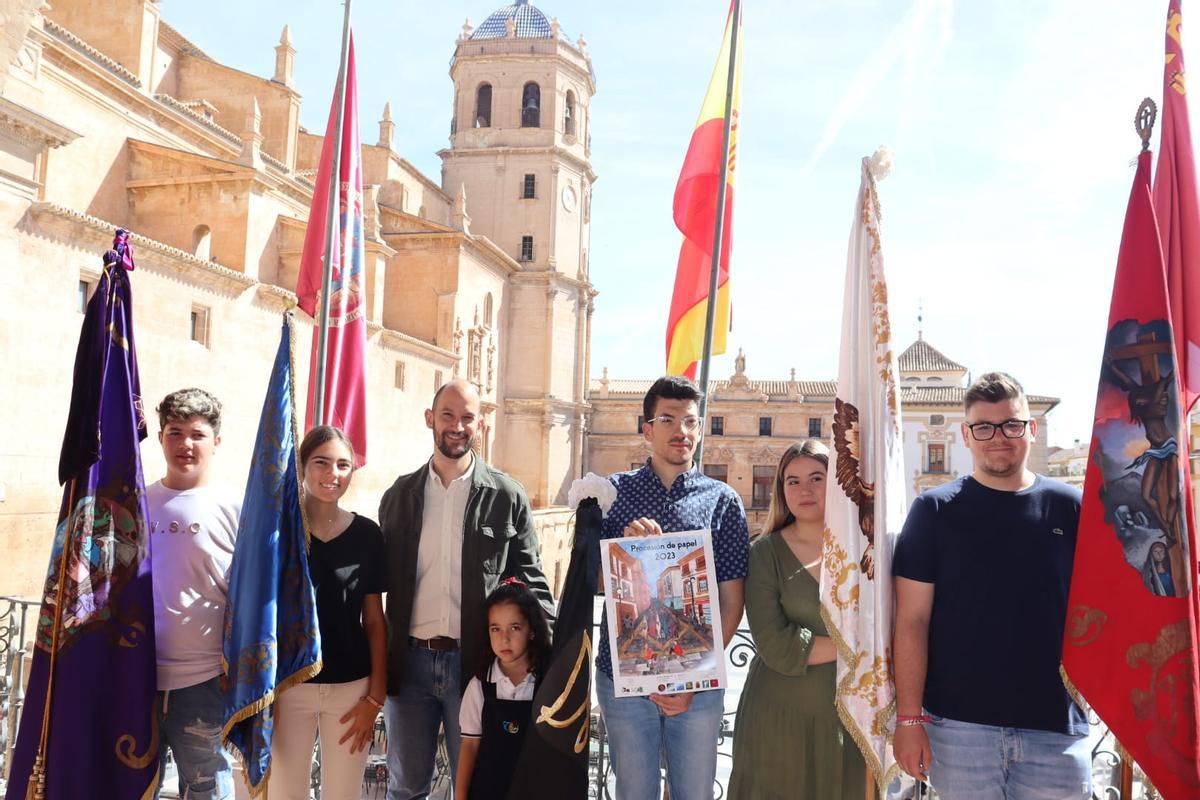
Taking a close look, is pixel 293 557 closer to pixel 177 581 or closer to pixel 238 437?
pixel 177 581

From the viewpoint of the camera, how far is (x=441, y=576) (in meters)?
3.66

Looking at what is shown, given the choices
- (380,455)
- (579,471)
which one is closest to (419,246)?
(380,455)

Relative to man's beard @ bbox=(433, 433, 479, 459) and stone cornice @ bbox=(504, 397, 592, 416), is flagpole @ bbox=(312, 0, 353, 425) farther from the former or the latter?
stone cornice @ bbox=(504, 397, 592, 416)

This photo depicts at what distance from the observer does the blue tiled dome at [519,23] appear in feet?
127

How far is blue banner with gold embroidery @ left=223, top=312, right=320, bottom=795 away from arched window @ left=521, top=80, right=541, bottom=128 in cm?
3693

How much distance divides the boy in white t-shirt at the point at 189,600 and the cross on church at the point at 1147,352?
344 centimetres

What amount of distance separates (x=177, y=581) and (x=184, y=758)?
720mm

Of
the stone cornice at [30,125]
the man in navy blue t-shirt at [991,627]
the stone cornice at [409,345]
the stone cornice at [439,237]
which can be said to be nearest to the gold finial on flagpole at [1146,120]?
the man in navy blue t-shirt at [991,627]

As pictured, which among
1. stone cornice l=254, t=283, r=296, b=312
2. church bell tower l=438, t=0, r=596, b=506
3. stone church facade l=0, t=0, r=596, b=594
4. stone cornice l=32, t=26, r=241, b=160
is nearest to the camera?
stone church facade l=0, t=0, r=596, b=594

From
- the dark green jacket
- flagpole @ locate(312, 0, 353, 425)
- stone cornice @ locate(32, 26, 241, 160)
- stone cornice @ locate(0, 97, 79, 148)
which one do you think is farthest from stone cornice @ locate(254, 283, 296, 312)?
the dark green jacket

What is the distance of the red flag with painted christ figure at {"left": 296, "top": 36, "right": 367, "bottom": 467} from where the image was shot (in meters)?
6.20

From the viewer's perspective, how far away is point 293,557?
3.43 metres

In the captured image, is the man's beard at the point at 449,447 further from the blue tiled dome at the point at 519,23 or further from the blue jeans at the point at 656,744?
the blue tiled dome at the point at 519,23

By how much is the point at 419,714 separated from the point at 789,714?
156cm
